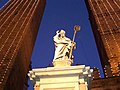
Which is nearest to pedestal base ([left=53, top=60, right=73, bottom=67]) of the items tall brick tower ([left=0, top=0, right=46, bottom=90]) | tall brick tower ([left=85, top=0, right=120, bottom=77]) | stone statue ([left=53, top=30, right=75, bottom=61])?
stone statue ([left=53, top=30, right=75, bottom=61])

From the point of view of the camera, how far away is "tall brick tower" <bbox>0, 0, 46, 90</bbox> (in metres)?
17.7

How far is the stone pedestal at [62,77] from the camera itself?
16.1ft

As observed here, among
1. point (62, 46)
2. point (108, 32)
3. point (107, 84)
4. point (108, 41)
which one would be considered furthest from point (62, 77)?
point (108, 32)

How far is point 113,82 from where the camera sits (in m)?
16.1

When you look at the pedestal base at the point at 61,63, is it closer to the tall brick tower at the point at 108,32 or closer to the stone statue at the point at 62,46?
the stone statue at the point at 62,46

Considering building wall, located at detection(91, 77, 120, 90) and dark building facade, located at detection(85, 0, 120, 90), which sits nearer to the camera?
building wall, located at detection(91, 77, 120, 90)

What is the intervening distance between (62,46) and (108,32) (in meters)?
18.0

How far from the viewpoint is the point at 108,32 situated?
76.2ft

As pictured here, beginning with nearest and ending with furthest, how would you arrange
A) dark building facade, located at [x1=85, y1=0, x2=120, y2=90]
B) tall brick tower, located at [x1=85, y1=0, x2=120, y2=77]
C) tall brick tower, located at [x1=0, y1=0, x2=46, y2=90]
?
dark building facade, located at [x1=85, y1=0, x2=120, y2=90] < tall brick tower, located at [x1=0, y1=0, x2=46, y2=90] < tall brick tower, located at [x1=85, y1=0, x2=120, y2=77]

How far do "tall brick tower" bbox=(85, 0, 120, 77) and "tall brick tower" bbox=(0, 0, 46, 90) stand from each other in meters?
4.98

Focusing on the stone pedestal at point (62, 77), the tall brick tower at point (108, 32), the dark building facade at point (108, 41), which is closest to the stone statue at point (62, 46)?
the stone pedestal at point (62, 77)

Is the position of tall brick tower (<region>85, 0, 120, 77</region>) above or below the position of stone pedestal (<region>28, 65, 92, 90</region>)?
above

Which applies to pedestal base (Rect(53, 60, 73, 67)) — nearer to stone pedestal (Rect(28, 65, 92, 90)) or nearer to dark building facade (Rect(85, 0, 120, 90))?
stone pedestal (Rect(28, 65, 92, 90))

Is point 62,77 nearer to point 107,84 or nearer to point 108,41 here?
point 107,84
